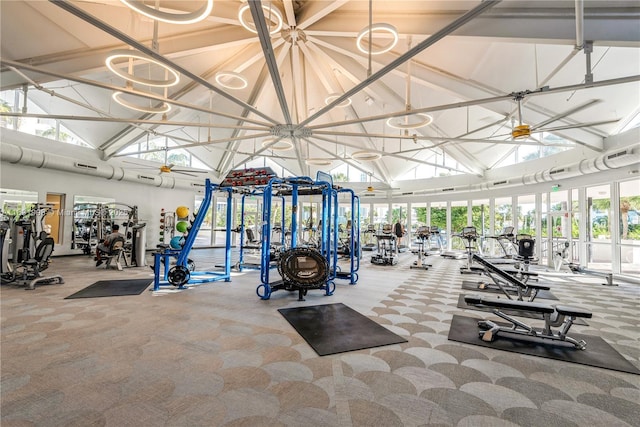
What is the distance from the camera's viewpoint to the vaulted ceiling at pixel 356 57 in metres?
4.64

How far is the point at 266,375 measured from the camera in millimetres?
2639

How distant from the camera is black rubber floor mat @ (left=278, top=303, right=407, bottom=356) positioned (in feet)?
10.9

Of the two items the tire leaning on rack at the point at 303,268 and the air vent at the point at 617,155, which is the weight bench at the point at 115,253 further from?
the air vent at the point at 617,155

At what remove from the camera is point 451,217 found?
52.2 ft

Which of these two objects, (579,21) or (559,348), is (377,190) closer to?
(579,21)

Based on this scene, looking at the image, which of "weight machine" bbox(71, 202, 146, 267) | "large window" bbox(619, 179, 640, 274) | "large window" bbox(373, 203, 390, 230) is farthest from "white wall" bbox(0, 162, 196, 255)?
"large window" bbox(619, 179, 640, 274)

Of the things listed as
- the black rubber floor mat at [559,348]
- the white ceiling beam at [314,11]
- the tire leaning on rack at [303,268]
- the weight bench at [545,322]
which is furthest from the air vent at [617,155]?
the tire leaning on rack at [303,268]

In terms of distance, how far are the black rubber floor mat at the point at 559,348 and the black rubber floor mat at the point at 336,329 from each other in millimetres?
915

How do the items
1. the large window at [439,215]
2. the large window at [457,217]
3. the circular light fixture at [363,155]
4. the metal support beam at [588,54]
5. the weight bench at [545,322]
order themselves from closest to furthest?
the weight bench at [545,322], the metal support beam at [588,54], the circular light fixture at [363,155], the large window at [457,217], the large window at [439,215]

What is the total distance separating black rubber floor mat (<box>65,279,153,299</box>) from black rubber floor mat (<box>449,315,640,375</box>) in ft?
18.8

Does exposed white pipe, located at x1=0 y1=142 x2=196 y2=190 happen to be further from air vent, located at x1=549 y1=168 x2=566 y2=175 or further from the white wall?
air vent, located at x1=549 y1=168 x2=566 y2=175

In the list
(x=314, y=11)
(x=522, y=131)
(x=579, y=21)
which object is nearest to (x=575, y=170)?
(x=522, y=131)

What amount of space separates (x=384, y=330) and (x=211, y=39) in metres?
7.19

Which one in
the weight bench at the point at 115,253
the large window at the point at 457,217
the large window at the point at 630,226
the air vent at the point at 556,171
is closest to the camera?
the large window at the point at 630,226
